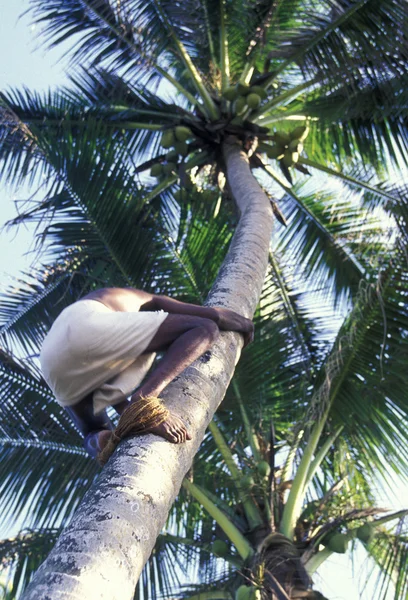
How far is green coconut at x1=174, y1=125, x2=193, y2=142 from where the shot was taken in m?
6.90

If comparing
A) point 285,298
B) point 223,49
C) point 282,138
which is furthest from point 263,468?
point 223,49

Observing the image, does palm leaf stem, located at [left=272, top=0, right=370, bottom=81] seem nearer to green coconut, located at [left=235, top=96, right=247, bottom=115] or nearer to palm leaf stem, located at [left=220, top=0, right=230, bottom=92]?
palm leaf stem, located at [left=220, top=0, right=230, bottom=92]

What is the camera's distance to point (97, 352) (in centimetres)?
326

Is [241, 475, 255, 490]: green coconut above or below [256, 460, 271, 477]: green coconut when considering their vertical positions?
below

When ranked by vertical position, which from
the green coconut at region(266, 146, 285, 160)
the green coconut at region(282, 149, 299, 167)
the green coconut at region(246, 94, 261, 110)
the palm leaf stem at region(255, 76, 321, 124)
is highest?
the palm leaf stem at region(255, 76, 321, 124)

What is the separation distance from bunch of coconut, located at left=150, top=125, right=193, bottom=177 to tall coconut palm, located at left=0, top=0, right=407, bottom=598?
0.04ft

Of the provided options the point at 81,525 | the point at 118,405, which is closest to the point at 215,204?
the point at 118,405

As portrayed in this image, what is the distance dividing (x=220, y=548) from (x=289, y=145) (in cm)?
338

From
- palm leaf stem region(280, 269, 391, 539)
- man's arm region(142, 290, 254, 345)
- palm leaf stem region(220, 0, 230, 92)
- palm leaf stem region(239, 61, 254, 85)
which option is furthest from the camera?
palm leaf stem region(239, 61, 254, 85)

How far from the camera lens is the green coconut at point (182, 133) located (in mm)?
6905

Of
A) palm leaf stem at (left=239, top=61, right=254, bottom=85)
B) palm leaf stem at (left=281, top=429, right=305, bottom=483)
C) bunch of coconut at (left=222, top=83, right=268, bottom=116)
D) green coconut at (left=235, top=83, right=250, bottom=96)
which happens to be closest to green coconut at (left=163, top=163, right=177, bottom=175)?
bunch of coconut at (left=222, top=83, right=268, bottom=116)

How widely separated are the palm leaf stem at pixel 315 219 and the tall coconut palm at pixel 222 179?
2 cm

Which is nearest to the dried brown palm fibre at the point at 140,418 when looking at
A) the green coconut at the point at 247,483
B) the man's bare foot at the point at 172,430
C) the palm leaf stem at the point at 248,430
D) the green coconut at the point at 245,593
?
the man's bare foot at the point at 172,430

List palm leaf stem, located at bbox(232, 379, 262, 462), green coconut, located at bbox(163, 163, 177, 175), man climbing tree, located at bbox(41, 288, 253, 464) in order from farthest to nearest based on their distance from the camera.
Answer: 1. green coconut, located at bbox(163, 163, 177, 175)
2. palm leaf stem, located at bbox(232, 379, 262, 462)
3. man climbing tree, located at bbox(41, 288, 253, 464)
